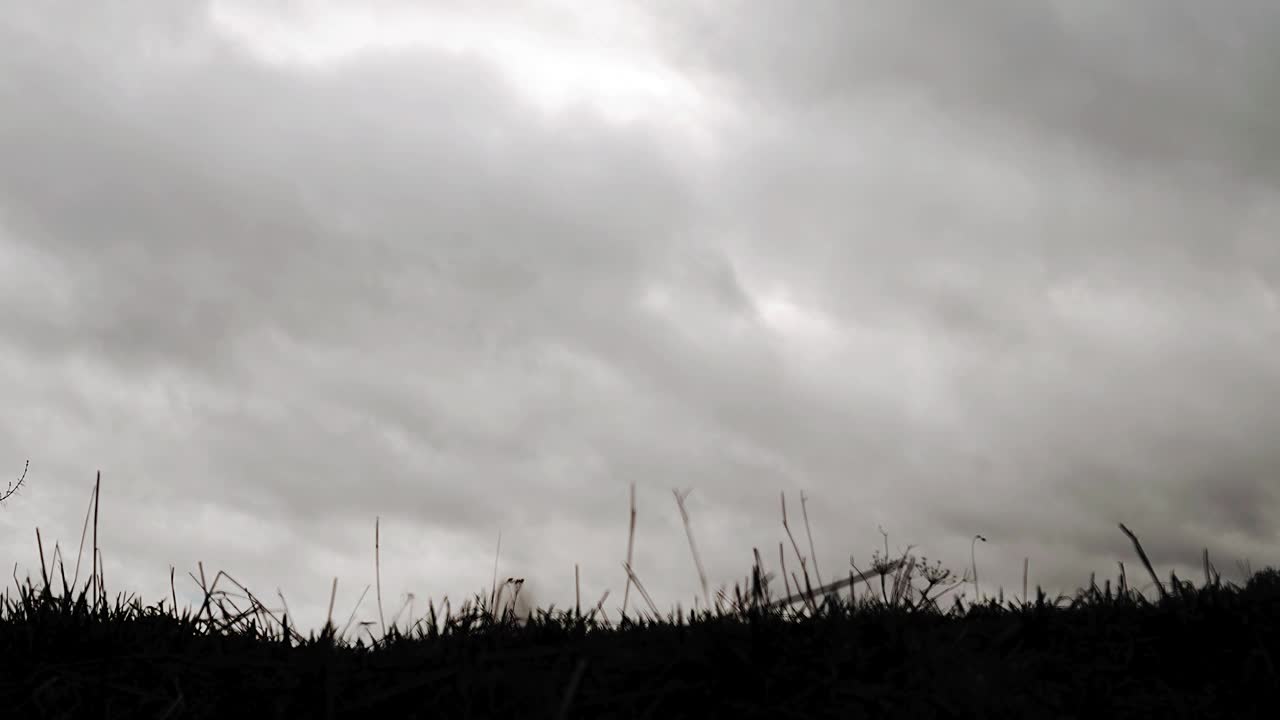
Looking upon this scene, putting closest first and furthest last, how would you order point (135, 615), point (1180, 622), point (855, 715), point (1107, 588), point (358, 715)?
point (855, 715)
point (358, 715)
point (1180, 622)
point (1107, 588)
point (135, 615)

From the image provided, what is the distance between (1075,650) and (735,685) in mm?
1268

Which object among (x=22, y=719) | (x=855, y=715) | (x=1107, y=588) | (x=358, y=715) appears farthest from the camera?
(x=1107, y=588)

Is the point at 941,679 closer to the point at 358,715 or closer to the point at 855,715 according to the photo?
the point at 855,715

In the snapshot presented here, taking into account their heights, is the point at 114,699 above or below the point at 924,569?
below

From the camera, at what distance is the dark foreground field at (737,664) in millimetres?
2854

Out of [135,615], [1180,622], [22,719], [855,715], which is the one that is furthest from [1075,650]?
[135,615]

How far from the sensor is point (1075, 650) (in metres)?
3.40

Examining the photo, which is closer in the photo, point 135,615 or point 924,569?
point 924,569

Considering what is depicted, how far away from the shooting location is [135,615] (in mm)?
4562

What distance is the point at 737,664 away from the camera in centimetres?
297

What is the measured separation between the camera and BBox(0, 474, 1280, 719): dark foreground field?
285cm

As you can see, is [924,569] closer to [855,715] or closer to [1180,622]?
[1180,622]

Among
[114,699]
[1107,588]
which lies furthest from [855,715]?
[114,699]

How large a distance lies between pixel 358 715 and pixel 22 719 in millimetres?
1168
